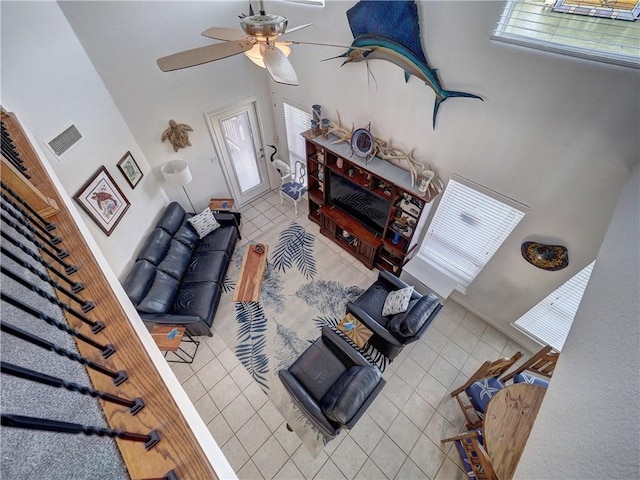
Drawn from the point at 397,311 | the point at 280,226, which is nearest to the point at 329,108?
the point at 280,226

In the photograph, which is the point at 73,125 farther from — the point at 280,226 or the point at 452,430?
the point at 452,430

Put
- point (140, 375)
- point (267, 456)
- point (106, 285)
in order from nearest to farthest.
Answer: point (140, 375) < point (106, 285) < point (267, 456)

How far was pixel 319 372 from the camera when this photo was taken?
3.33 metres

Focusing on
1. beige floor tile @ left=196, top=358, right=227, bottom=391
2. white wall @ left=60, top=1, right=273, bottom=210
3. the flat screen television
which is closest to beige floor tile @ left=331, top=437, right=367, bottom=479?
beige floor tile @ left=196, top=358, right=227, bottom=391

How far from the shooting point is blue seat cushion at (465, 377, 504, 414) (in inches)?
119

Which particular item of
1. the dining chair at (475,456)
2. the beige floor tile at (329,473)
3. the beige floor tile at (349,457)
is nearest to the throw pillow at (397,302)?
the dining chair at (475,456)

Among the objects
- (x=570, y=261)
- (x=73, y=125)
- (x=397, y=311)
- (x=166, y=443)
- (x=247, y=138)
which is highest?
(x=166, y=443)

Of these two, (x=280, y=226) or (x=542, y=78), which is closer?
(x=542, y=78)

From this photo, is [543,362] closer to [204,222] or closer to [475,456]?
[475,456]

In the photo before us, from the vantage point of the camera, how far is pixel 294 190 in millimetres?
5652

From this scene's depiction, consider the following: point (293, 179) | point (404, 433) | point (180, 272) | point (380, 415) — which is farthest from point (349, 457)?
point (293, 179)

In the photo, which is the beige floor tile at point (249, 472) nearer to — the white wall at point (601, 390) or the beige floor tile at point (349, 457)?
the beige floor tile at point (349, 457)

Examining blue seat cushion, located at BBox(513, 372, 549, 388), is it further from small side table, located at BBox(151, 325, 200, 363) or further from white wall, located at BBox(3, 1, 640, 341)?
small side table, located at BBox(151, 325, 200, 363)

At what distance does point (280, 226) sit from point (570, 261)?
4.44 meters
